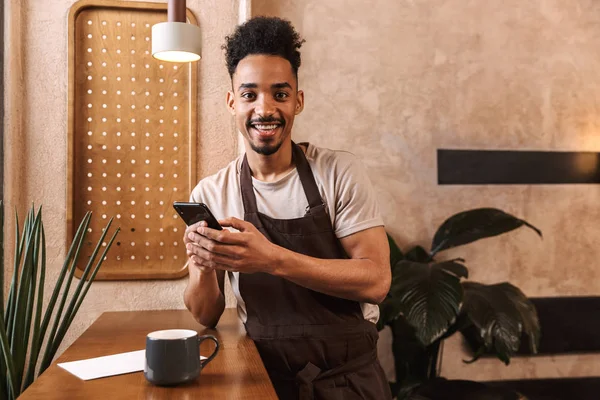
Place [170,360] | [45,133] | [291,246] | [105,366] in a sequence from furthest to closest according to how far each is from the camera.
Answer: [45,133], [291,246], [105,366], [170,360]

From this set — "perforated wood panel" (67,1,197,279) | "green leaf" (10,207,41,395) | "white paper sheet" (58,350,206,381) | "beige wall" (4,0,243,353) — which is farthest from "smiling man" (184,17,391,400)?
"beige wall" (4,0,243,353)

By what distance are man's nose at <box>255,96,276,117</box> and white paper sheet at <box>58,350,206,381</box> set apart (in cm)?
72

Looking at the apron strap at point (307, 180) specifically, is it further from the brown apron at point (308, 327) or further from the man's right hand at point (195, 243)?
the man's right hand at point (195, 243)

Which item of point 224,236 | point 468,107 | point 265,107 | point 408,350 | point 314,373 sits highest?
point 468,107

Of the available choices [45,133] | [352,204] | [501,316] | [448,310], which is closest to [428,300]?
[448,310]

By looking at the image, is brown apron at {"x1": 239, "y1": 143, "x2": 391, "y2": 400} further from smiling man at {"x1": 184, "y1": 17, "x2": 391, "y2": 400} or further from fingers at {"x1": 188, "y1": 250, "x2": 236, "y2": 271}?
fingers at {"x1": 188, "y1": 250, "x2": 236, "y2": 271}

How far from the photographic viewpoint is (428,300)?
7.32 feet

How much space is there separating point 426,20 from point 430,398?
1.73 m

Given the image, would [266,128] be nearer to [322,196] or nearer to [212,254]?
[322,196]

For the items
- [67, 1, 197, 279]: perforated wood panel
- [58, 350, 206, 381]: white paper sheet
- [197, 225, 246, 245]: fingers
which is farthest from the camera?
[67, 1, 197, 279]: perforated wood panel

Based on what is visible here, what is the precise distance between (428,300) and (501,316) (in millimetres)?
270

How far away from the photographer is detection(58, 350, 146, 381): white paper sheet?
129 cm

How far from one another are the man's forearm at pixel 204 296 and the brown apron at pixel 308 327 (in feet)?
0.29

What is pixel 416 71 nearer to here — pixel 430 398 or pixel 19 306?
pixel 430 398
